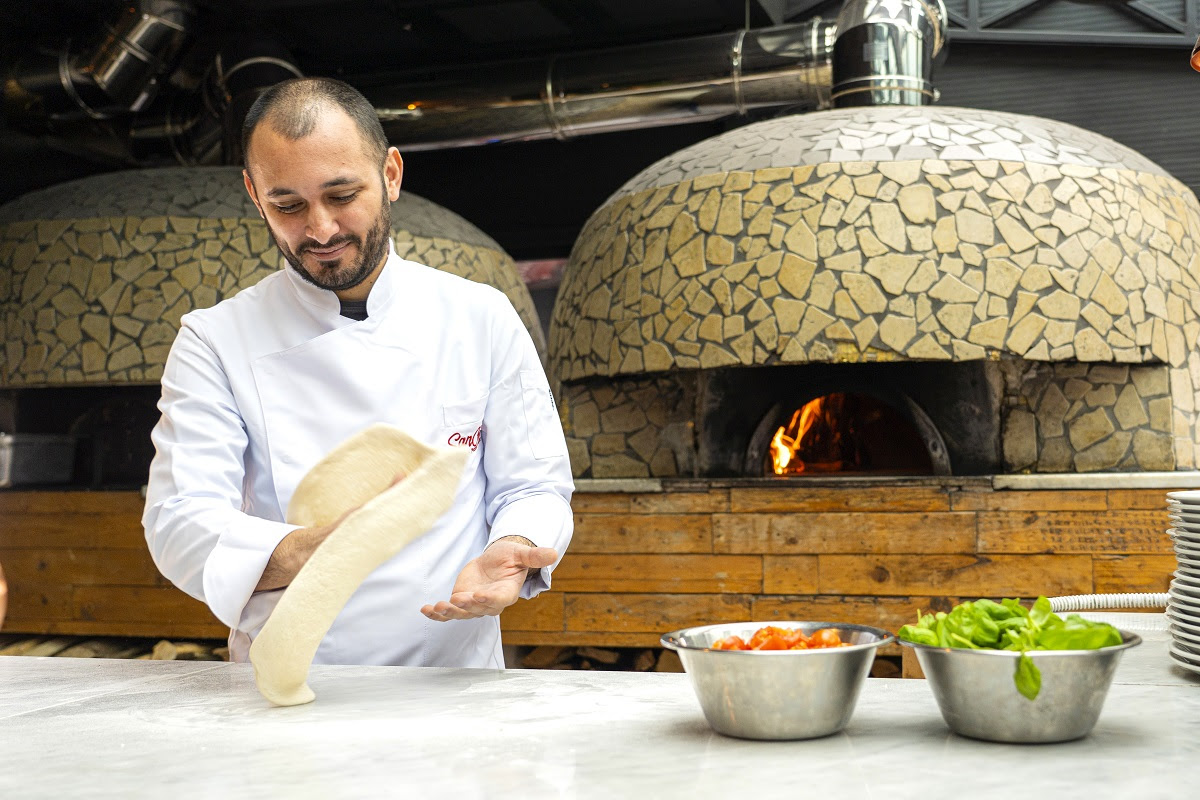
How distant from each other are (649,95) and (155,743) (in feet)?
16.6

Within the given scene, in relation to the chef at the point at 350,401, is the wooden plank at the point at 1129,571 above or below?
below

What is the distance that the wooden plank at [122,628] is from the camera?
4.25m

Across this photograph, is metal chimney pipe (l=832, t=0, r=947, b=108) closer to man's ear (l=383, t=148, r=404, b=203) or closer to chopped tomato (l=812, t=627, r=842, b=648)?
man's ear (l=383, t=148, r=404, b=203)

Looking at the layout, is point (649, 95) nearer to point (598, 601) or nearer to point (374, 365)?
point (598, 601)

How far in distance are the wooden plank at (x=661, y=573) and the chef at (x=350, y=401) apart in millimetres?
1831

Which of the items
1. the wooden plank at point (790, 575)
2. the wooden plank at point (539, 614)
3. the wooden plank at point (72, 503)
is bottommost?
the wooden plank at point (539, 614)

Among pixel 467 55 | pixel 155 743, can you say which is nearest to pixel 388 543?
pixel 155 743

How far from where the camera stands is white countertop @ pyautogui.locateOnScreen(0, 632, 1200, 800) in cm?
96

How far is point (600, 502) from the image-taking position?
3793mm

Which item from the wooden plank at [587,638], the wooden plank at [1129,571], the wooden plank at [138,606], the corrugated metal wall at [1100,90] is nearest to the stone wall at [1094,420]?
the wooden plank at [1129,571]

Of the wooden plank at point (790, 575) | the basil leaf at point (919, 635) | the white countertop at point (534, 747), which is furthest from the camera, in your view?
the wooden plank at point (790, 575)

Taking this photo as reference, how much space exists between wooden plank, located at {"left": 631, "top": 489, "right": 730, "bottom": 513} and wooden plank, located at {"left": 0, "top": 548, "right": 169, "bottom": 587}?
75.9 inches

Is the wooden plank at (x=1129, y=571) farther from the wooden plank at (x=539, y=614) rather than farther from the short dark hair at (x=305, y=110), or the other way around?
the short dark hair at (x=305, y=110)

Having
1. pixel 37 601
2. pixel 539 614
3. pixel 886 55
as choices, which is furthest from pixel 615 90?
pixel 37 601
